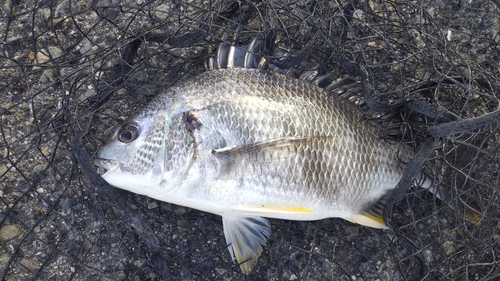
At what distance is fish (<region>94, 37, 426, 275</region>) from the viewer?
7.34 feet

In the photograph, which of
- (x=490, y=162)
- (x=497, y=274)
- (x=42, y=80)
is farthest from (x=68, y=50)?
(x=497, y=274)

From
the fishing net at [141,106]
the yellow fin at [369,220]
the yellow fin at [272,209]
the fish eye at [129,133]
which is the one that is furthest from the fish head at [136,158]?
the yellow fin at [369,220]

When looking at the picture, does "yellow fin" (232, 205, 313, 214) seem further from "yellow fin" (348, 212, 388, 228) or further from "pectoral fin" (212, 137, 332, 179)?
"yellow fin" (348, 212, 388, 228)

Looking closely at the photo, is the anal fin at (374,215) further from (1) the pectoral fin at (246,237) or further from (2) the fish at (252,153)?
(1) the pectoral fin at (246,237)

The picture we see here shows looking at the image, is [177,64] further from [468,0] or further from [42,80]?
[468,0]

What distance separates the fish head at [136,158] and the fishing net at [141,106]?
0.17m

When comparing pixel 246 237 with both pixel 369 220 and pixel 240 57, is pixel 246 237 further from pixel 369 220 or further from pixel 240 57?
pixel 240 57

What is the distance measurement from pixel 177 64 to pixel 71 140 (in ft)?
2.08

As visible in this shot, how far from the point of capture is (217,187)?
88.7 inches

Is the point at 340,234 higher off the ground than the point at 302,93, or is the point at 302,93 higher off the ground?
the point at 302,93

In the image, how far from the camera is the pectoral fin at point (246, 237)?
2.45 m

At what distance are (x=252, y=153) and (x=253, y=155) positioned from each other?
0.03 feet

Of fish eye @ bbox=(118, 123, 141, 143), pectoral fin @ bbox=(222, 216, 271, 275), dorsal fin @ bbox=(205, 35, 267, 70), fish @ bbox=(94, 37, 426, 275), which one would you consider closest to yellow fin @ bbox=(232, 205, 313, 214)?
fish @ bbox=(94, 37, 426, 275)

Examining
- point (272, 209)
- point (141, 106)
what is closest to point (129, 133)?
point (141, 106)
